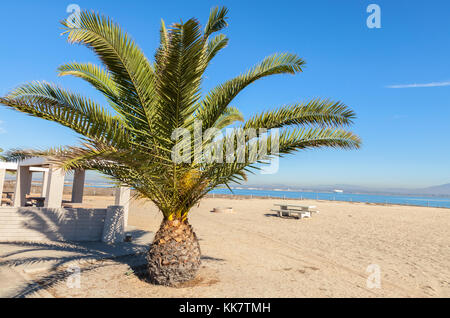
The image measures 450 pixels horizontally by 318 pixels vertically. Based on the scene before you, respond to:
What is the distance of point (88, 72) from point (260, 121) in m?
3.49

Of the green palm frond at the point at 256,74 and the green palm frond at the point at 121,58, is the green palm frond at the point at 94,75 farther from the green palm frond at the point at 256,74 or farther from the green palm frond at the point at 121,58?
the green palm frond at the point at 256,74

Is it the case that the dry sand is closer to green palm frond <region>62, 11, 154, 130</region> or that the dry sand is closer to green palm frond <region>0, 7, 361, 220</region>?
green palm frond <region>0, 7, 361, 220</region>

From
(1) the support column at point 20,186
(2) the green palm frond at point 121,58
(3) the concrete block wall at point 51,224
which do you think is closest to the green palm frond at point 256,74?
(2) the green palm frond at point 121,58

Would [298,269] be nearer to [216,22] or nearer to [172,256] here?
[172,256]

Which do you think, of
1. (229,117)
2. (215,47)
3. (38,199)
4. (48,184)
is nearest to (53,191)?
(48,184)

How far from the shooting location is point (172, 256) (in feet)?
16.5

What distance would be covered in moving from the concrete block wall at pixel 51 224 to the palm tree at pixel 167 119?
12.0 ft

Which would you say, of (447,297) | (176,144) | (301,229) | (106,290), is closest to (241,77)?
(176,144)

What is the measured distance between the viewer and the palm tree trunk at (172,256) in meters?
5.02

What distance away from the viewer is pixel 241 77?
4.86 m

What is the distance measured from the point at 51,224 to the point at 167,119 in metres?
6.46

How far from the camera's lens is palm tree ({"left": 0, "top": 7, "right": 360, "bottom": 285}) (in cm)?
406

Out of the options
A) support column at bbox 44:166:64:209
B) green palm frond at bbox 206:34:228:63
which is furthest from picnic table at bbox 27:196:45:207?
green palm frond at bbox 206:34:228:63

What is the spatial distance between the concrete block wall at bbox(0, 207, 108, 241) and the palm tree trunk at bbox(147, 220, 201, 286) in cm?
462
